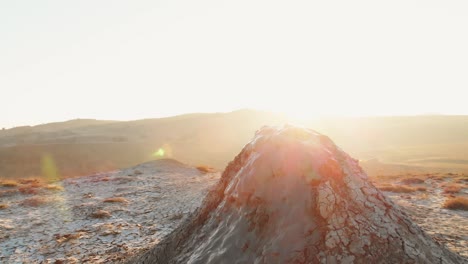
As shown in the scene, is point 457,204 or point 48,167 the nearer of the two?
point 457,204

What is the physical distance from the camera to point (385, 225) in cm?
633

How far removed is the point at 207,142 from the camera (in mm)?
91125

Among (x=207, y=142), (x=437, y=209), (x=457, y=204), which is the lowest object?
(x=207, y=142)

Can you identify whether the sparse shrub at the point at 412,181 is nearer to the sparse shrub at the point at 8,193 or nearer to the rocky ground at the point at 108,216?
the rocky ground at the point at 108,216

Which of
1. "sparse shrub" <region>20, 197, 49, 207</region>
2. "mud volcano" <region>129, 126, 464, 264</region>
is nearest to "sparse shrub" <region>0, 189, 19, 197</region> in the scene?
"sparse shrub" <region>20, 197, 49, 207</region>

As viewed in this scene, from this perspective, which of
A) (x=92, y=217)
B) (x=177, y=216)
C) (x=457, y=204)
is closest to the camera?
(x=457, y=204)

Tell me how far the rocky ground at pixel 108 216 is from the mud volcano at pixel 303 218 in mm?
5823

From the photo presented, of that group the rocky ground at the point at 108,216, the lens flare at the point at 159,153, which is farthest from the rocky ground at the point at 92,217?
the lens flare at the point at 159,153

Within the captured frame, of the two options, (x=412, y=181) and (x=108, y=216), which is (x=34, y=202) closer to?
(x=108, y=216)

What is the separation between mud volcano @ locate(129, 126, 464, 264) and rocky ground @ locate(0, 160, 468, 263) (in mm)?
5823

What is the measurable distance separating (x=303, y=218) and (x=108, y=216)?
14048 mm

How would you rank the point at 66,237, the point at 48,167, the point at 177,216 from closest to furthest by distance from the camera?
the point at 66,237 < the point at 177,216 < the point at 48,167

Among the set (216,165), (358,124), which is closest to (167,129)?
(216,165)

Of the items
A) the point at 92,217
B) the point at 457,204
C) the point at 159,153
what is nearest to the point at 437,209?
the point at 457,204
